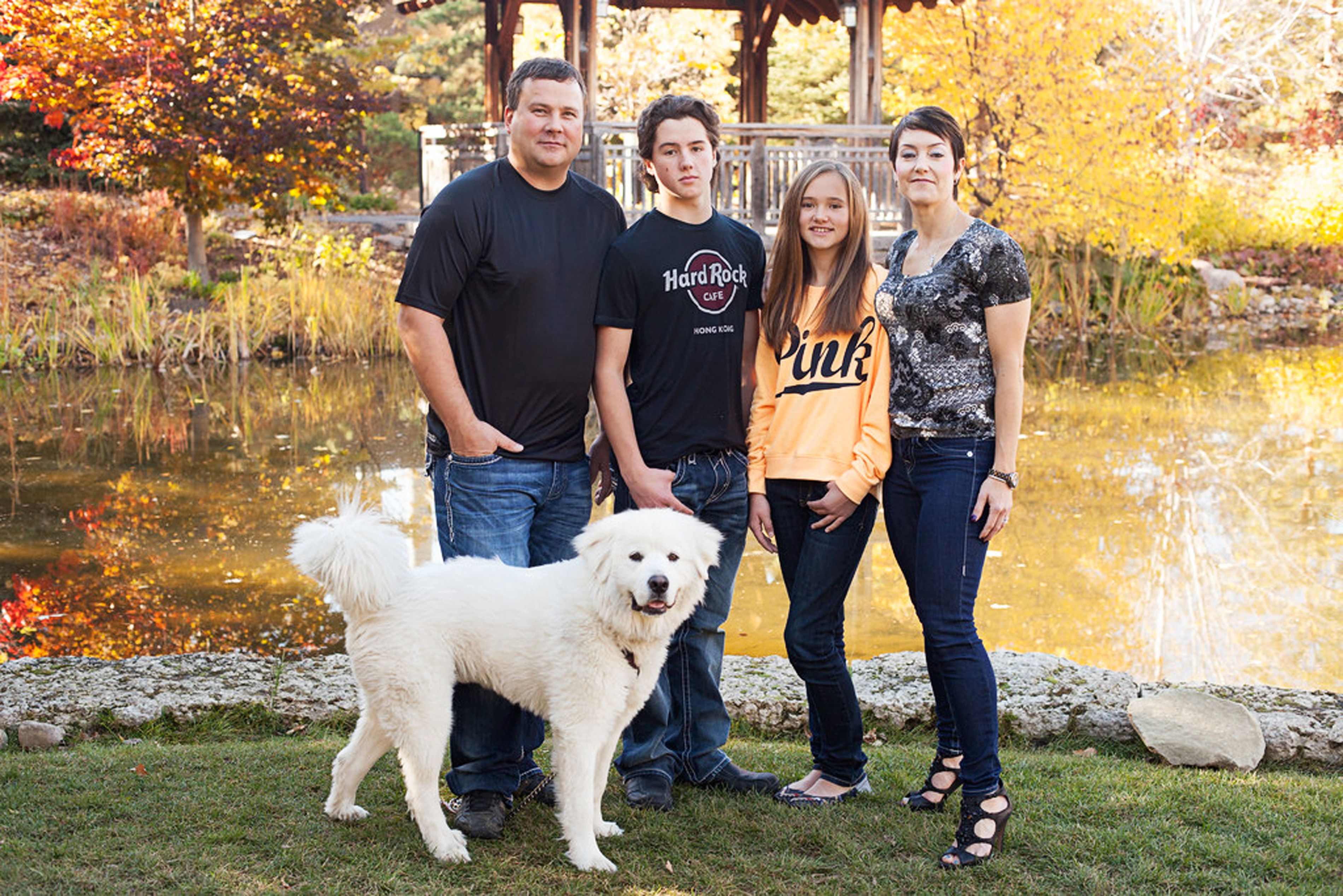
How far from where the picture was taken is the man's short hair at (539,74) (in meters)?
3.48

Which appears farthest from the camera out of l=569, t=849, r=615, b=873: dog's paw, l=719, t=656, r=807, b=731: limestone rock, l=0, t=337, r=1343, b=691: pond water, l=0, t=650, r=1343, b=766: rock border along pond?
l=0, t=337, r=1343, b=691: pond water

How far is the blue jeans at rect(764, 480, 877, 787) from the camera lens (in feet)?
11.7

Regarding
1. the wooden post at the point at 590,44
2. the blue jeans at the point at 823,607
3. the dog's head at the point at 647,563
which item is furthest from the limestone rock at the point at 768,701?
the wooden post at the point at 590,44

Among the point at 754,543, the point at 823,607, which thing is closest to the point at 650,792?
the point at 823,607

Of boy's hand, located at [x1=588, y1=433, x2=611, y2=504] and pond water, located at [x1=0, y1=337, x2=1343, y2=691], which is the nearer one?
boy's hand, located at [x1=588, y1=433, x2=611, y2=504]

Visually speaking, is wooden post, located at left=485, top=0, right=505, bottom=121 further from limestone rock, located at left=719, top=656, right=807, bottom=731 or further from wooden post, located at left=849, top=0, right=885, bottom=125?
limestone rock, located at left=719, top=656, right=807, bottom=731

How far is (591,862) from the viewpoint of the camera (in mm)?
3262

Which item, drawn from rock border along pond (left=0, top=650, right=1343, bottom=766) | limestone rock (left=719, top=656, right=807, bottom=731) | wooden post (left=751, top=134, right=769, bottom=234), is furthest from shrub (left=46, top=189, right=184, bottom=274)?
limestone rock (left=719, top=656, right=807, bottom=731)

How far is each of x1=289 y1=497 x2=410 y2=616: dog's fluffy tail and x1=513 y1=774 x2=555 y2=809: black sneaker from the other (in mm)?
899

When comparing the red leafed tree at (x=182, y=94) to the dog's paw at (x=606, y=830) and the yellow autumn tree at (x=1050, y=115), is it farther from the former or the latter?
the dog's paw at (x=606, y=830)

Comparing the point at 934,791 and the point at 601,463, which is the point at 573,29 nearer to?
the point at 601,463

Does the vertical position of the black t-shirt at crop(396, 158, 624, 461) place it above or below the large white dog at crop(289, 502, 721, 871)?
above

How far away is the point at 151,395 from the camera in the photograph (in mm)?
12586

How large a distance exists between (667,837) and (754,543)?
4391mm
